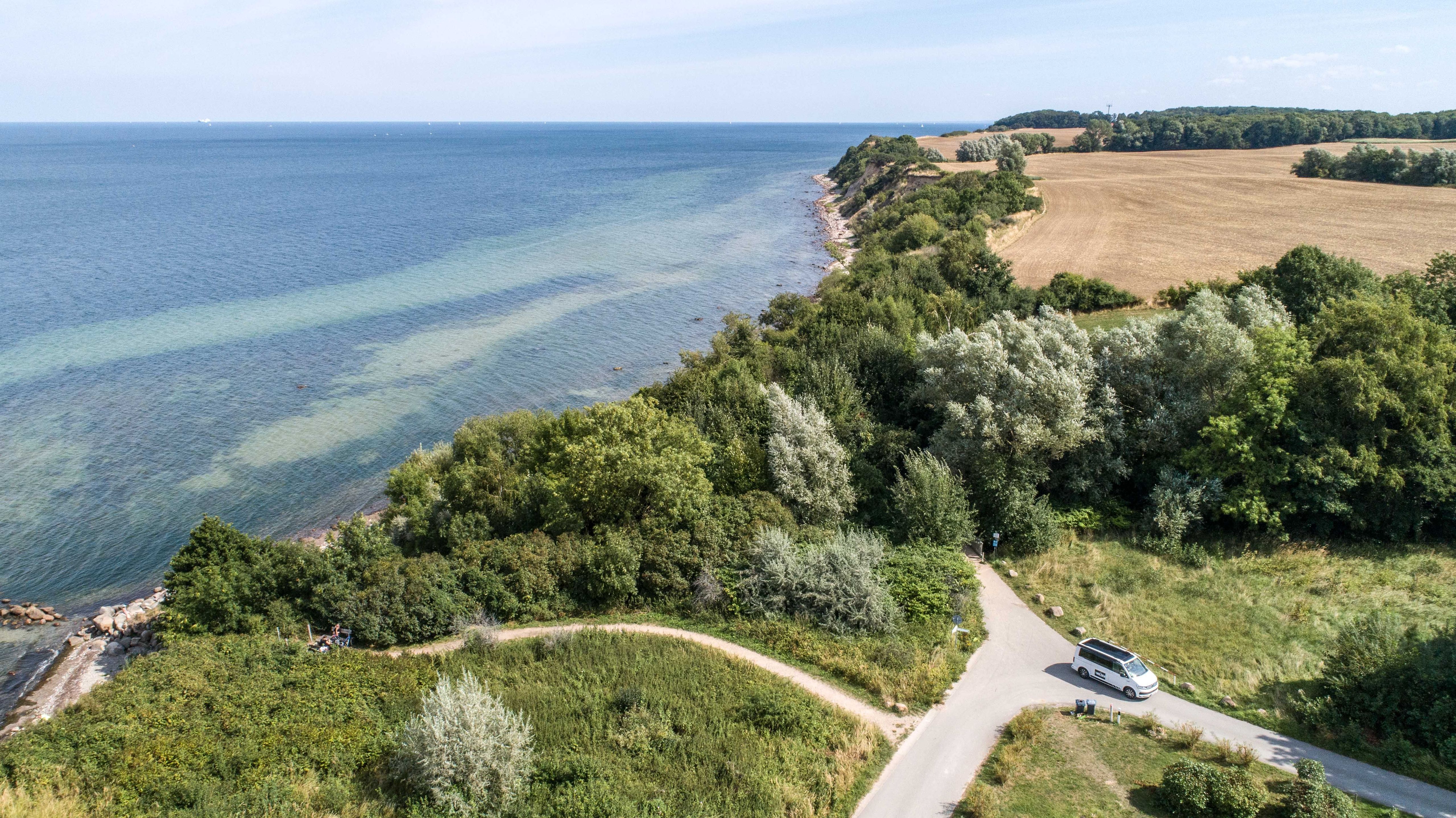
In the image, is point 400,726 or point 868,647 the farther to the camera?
point 868,647

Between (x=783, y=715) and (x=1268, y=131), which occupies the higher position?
(x=1268, y=131)

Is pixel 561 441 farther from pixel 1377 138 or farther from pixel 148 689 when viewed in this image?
pixel 1377 138

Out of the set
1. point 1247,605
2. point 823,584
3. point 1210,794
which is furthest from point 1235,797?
point 823,584

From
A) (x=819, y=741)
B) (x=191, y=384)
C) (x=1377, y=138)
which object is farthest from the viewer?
(x=1377, y=138)

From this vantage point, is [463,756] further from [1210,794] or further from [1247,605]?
[1247,605]

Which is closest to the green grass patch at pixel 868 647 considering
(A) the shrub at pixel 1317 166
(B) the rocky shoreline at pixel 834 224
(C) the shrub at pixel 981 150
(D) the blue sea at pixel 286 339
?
(D) the blue sea at pixel 286 339

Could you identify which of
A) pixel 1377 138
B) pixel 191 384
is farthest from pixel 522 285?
pixel 1377 138

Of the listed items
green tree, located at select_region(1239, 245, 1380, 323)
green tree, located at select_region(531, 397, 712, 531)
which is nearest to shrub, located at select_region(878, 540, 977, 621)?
green tree, located at select_region(531, 397, 712, 531)
